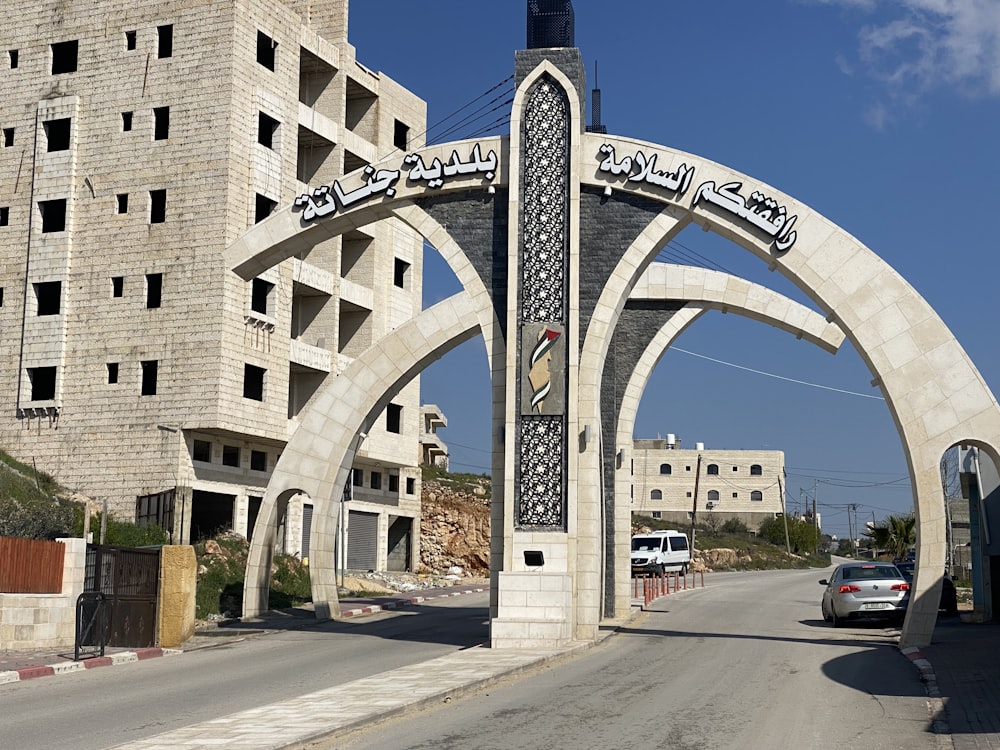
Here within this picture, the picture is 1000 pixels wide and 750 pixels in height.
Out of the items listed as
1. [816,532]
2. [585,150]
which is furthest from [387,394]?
[816,532]

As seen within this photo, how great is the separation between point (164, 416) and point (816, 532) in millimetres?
73057

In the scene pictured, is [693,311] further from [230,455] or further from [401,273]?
[401,273]

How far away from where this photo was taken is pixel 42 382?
136 feet

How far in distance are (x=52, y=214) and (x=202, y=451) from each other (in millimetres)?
10388

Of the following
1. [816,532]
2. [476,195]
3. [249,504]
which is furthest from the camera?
[816,532]

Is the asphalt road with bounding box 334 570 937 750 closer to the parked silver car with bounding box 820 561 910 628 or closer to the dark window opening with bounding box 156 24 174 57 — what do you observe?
the parked silver car with bounding box 820 561 910 628

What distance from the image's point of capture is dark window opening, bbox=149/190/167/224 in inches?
1604

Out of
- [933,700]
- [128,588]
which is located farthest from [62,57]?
[933,700]

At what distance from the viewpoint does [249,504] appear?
42.9 m

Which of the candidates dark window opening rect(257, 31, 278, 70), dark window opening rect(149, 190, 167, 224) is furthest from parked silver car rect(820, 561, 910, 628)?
dark window opening rect(257, 31, 278, 70)

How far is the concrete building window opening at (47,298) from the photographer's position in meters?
41.7

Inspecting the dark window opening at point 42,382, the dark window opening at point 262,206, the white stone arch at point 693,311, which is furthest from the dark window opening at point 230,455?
the white stone arch at point 693,311

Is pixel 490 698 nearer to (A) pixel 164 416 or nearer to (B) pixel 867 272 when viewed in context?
(B) pixel 867 272

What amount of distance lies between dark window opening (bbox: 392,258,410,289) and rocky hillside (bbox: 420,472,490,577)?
11856 millimetres
